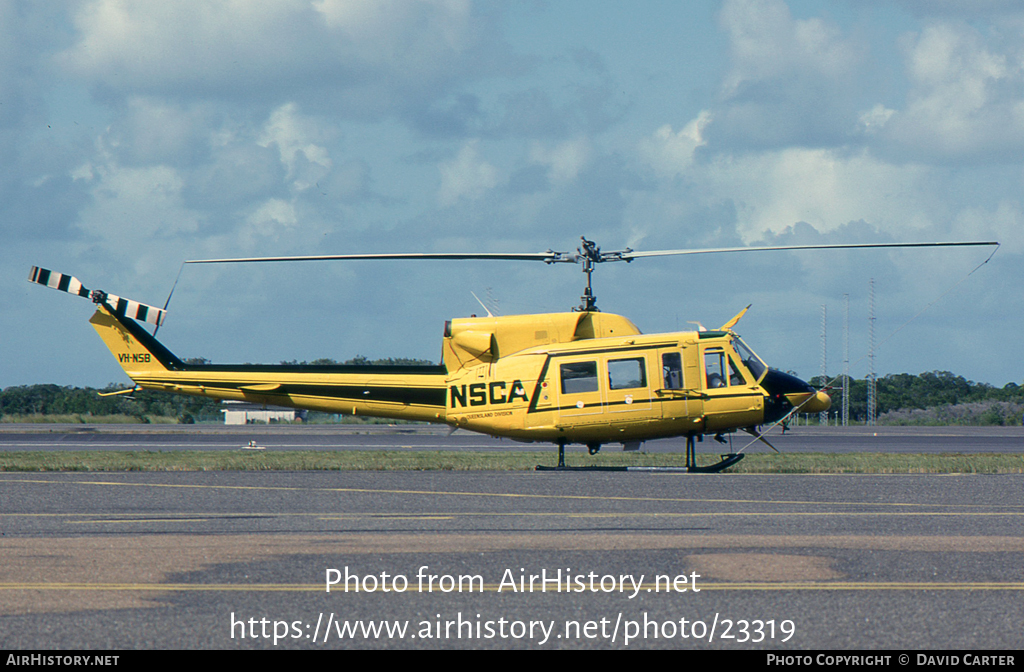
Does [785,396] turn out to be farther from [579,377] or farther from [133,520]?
[133,520]

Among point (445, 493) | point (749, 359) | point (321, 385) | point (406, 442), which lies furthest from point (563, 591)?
point (406, 442)

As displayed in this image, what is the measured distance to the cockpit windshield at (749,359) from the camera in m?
19.5

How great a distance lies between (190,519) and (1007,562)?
31.9 feet

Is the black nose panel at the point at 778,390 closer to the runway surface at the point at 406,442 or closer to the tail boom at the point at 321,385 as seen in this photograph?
the tail boom at the point at 321,385

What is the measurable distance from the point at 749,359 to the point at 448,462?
26.8 feet

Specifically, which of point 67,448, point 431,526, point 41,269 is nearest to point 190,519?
point 431,526

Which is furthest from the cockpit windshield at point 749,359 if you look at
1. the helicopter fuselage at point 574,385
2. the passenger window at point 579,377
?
the passenger window at point 579,377

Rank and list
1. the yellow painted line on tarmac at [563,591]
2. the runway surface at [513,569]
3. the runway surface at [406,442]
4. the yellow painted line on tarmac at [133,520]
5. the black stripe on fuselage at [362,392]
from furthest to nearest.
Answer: the runway surface at [406,442] < the black stripe on fuselage at [362,392] < the yellow painted line on tarmac at [133,520] < the yellow painted line on tarmac at [563,591] < the runway surface at [513,569]

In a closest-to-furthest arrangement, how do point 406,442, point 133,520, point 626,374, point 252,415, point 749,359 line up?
1. point 133,520
2. point 626,374
3. point 749,359
4. point 406,442
5. point 252,415

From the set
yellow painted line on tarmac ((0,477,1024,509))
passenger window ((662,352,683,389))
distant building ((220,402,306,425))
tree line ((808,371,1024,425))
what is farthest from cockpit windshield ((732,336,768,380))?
distant building ((220,402,306,425))

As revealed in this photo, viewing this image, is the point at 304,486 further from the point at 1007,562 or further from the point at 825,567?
the point at 1007,562

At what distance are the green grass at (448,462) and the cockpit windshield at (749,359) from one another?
2.42 m

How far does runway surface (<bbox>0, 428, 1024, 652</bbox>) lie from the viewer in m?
6.61

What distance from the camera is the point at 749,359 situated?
19.6m
